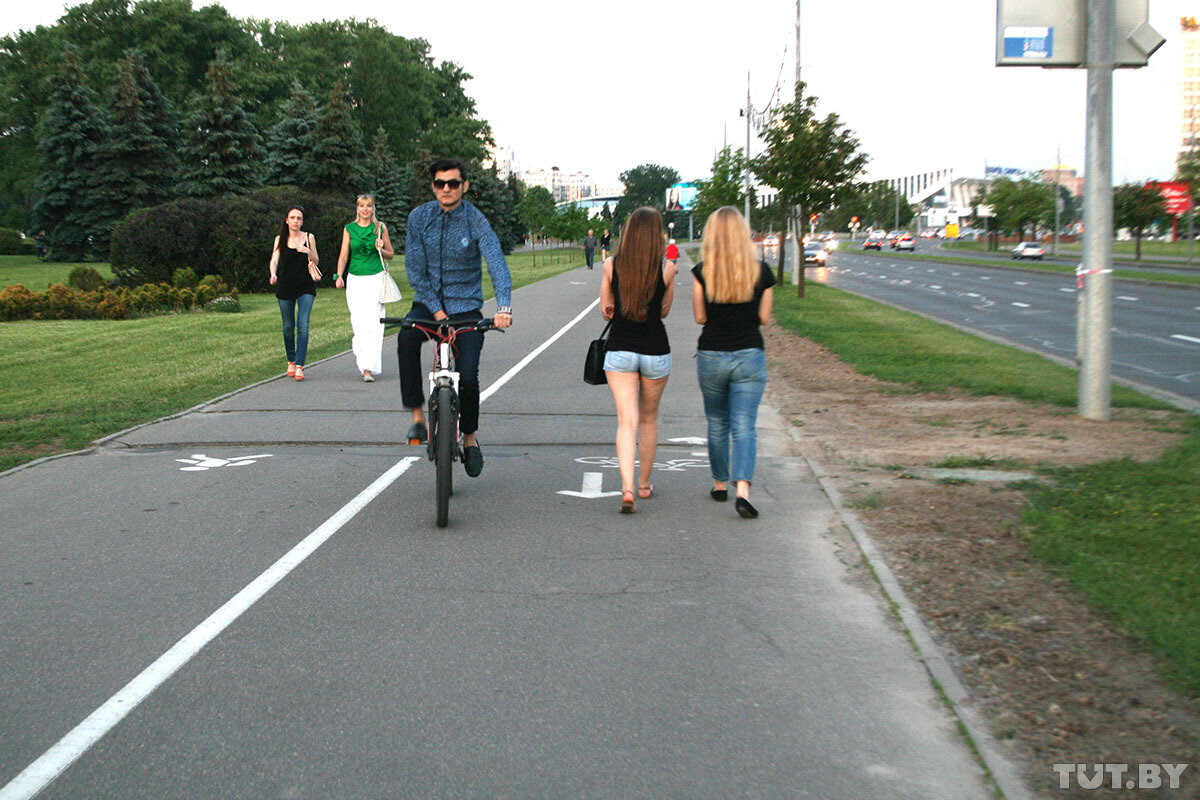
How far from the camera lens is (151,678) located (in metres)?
4.34

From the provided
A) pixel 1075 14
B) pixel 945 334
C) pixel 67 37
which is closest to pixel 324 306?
pixel 945 334

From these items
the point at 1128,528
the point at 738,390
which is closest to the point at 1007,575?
the point at 1128,528

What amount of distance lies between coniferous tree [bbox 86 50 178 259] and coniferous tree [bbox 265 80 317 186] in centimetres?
483

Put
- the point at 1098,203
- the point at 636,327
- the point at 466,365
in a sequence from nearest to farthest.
→ the point at 636,327
the point at 466,365
the point at 1098,203

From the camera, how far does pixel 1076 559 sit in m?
5.67

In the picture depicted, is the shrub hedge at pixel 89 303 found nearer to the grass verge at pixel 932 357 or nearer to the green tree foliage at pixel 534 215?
the grass verge at pixel 932 357

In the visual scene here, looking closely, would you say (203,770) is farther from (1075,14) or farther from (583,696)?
(1075,14)

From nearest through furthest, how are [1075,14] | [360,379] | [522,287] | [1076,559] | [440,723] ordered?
[440,723] → [1076,559] → [1075,14] → [360,379] → [522,287]

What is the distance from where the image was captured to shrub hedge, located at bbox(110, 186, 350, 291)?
29.7 m

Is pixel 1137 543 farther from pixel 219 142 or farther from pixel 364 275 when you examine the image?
pixel 219 142

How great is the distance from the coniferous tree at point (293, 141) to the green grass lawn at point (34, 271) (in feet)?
31.1

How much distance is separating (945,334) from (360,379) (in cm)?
1094

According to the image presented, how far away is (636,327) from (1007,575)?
2.65m

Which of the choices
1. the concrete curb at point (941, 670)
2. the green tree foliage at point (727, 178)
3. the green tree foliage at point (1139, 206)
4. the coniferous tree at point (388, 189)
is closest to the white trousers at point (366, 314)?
the concrete curb at point (941, 670)
